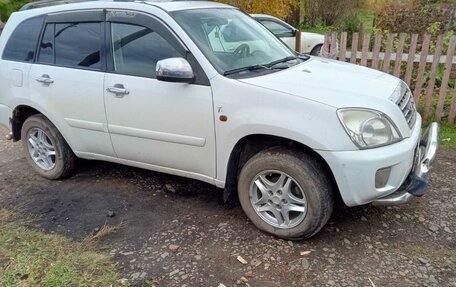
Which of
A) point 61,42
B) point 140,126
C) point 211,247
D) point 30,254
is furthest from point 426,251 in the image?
point 61,42

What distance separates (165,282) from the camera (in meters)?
2.84

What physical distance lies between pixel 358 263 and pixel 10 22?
433cm

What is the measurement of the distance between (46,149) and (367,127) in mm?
3459

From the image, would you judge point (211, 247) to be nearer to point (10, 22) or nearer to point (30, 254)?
point (30, 254)

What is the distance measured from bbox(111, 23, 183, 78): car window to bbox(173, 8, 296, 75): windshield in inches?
10.1

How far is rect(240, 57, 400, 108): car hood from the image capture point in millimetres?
2883

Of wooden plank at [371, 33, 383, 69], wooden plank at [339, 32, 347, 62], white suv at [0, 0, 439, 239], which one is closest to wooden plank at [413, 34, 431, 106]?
wooden plank at [371, 33, 383, 69]

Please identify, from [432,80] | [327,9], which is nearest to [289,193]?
[432,80]

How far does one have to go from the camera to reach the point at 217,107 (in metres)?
3.16

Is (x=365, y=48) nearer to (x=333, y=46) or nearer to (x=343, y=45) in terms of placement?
(x=343, y=45)

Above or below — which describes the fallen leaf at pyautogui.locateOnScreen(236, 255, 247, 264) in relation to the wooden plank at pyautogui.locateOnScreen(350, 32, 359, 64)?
below

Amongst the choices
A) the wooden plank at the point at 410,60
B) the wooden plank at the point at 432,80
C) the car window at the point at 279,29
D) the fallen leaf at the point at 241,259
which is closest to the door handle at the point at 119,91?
the fallen leaf at the point at 241,259

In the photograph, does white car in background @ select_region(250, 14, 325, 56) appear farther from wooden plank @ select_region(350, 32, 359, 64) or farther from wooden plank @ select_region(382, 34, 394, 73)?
wooden plank @ select_region(382, 34, 394, 73)

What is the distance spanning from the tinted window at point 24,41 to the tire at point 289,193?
2.71 metres
